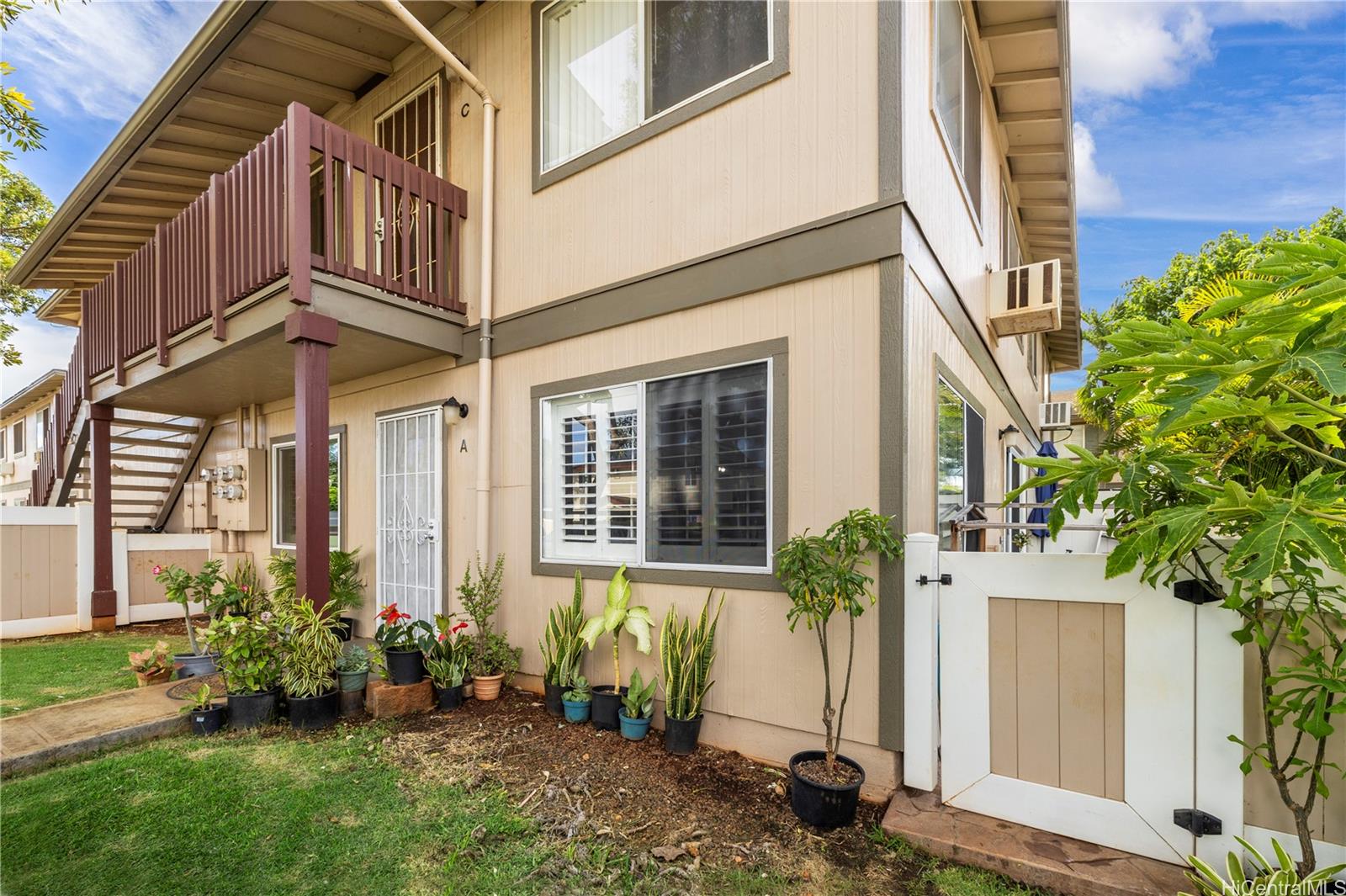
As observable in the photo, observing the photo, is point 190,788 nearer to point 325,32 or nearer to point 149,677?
point 149,677

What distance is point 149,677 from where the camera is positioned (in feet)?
16.6

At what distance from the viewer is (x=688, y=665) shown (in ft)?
12.3

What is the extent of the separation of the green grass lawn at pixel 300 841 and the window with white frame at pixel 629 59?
4.39m

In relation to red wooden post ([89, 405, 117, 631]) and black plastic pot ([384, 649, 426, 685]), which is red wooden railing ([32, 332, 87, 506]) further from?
black plastic pot ([384, 649, 426, 685])

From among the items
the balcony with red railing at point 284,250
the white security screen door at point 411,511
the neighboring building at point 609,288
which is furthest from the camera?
the white security screen door at point 411,511

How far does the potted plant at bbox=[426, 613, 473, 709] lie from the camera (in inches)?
183

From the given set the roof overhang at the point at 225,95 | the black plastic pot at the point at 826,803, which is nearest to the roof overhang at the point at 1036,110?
the roof overhang at the point at 225,95

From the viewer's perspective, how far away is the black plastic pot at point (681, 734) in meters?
3.72

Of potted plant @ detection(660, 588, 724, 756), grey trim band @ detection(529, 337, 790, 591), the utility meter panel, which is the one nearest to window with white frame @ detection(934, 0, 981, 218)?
grey trim band @ detection(529, 337, 790, 591)

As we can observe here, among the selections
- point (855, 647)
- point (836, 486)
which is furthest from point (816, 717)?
point (836, 486)

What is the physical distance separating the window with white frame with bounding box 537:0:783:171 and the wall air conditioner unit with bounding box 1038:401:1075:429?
415 inches

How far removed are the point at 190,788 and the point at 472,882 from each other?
1946mm

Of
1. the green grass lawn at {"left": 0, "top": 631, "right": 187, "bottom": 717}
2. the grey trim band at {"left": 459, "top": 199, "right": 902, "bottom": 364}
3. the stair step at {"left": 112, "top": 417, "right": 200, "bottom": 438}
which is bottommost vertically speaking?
the green grass lawn at {"left": 0, "top": 631, "right": 187, "bottom": 717}

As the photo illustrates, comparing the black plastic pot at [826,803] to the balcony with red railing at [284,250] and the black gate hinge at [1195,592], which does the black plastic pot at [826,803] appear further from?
the balcony with red railing at [284,250]
